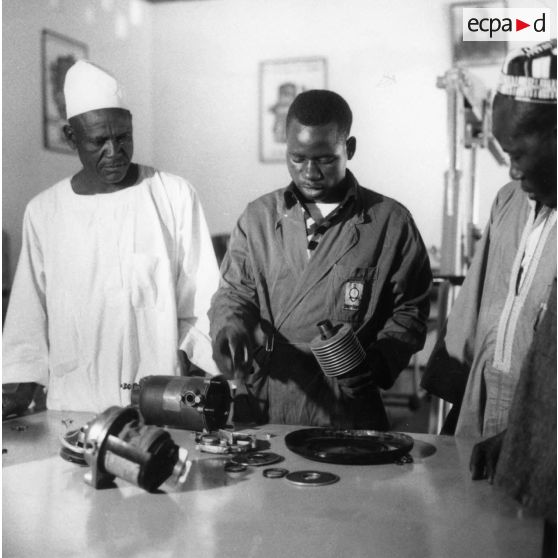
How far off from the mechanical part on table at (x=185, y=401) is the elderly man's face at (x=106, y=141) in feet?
2.94

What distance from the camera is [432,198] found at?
5809 mm

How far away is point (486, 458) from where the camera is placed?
1334 millimetres

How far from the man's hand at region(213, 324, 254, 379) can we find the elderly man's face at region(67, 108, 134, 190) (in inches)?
29.3

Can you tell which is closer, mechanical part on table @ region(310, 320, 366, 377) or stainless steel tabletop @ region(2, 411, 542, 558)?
stainless steel tabletop @ region(2, 411, 542, 558)

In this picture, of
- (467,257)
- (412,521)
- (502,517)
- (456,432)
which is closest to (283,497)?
(412,521)

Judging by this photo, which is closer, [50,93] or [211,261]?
[211,261]

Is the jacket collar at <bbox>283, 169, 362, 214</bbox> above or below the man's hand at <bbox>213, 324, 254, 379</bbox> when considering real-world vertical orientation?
above

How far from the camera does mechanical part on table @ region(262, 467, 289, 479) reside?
4.44 ft

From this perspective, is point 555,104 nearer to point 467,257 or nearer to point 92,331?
point 92,331

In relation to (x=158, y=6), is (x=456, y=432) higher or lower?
lower

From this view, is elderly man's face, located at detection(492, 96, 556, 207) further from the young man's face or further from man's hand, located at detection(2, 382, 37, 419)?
man's hand, located at detection(2, 382, 37, 419)

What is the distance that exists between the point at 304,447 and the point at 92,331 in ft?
3.39

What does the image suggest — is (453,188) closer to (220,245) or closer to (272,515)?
(220,245)

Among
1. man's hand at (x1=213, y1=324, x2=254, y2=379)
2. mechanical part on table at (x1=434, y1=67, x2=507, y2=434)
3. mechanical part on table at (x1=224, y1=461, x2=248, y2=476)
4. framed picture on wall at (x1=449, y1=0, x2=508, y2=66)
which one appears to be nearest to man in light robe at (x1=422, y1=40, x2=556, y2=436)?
man's hand at (x1=213, y1=324, x2=254, y2=379)
